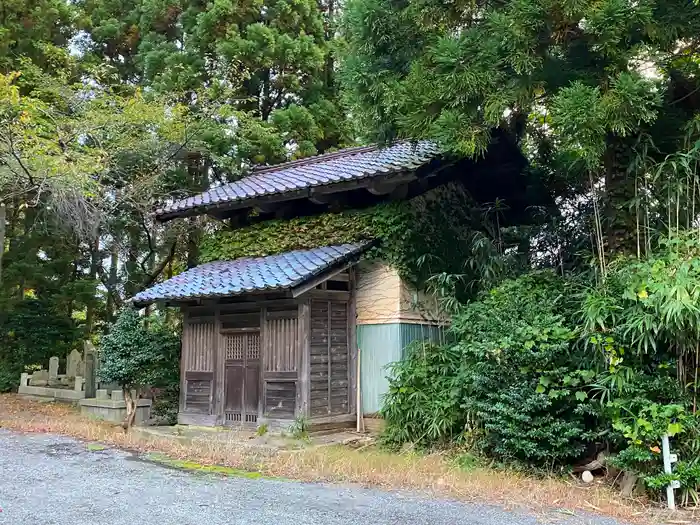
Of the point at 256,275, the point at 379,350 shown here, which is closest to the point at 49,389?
the point at 256,275

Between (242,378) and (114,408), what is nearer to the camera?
(242,378)

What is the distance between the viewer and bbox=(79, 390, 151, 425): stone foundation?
1097 cm

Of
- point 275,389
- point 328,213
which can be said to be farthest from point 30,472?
point 328,213

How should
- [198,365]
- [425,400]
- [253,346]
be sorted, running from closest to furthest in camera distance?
[425,400] → [253,346] → [198,365]

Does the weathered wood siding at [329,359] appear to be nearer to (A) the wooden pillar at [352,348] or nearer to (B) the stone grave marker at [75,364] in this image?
(A) the wooden pillar at [352,348]

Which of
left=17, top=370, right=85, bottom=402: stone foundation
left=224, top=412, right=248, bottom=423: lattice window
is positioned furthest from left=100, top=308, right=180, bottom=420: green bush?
left=17, top=370, right=85, bottom=402: stone foundation

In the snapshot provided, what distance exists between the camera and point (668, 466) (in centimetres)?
582

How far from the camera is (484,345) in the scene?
7359mm

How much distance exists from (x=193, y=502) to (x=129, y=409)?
17.8 ft

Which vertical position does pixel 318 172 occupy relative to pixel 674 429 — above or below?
above

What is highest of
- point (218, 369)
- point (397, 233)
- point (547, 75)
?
point (547, 75)

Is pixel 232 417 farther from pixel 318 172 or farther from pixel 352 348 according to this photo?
pixel 318 172

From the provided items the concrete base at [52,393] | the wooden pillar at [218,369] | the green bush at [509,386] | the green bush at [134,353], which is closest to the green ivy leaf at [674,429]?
the green bush at [509,386]

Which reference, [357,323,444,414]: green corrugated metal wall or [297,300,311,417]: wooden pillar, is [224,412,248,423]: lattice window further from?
[357,323,444,414]: green corrugated metal wall
